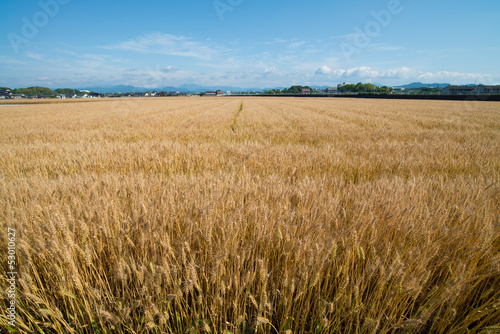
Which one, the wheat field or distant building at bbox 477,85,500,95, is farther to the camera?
distant building at bbox 477,85,500,95

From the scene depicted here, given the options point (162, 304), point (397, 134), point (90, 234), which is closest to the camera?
point (162, 304)

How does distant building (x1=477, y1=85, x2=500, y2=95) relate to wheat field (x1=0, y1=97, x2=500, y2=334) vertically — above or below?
above

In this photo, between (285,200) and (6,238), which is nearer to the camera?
(6,238)

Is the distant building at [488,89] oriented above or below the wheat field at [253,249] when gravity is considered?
above

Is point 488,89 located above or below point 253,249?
above

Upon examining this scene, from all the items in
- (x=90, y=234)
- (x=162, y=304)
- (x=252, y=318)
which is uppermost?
(x=90, y=234)

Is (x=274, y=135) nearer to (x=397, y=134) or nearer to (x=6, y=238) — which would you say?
(x=397, y=134)

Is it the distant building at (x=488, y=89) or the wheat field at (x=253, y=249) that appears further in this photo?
the distant building at (x=488, y=89)

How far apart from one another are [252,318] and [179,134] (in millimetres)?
6109

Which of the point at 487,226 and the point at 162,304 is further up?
the point at 487,226

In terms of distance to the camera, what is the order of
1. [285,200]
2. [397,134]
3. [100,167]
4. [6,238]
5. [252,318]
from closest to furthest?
[252,318]
[6,238]
[285,200]
[100,167]
[397,134]

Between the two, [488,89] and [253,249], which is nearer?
[253,249]

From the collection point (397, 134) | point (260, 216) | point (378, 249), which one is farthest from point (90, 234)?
point (397, 134)

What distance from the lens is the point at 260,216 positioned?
1.43 m
